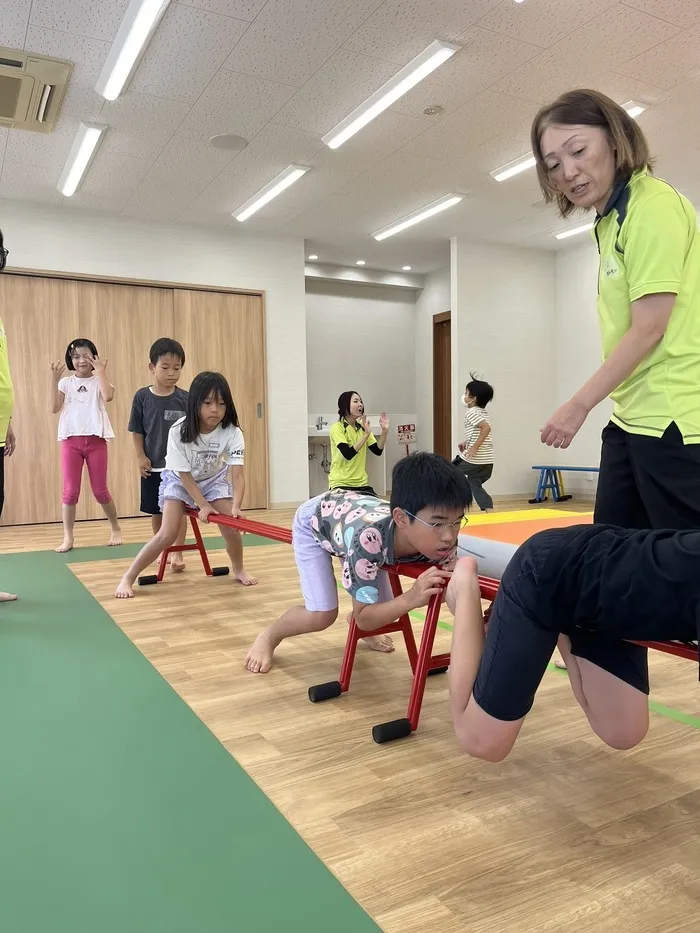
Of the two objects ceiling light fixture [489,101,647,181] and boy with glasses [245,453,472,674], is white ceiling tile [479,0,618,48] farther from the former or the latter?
boy with glasses [245,453,472,674]

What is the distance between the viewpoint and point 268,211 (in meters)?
6.37

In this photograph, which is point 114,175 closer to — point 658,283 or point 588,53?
point 588,53

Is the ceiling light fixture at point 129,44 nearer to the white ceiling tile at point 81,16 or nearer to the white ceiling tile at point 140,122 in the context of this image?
the white ceiling tile at point 81,16

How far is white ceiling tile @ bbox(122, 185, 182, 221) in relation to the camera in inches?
228

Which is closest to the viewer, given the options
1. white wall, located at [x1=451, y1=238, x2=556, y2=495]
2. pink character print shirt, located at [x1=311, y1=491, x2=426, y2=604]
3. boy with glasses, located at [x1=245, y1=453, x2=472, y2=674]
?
boy with glasses, located at [x1=245, y1=453, x2=472, y2=674]

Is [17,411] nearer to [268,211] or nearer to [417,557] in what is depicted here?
[268,211]

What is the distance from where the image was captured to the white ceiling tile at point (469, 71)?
3.69 m

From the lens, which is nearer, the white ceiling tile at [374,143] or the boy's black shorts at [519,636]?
the boy's black shorts at [519,636]

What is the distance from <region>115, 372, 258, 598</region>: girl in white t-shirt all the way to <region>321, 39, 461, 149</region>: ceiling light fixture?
224cm

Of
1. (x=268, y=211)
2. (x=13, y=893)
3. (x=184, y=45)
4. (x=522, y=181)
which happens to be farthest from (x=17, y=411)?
(x=13, y=893)

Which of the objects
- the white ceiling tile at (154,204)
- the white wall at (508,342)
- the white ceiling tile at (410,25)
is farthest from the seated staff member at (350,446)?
the white wall at (508,342)

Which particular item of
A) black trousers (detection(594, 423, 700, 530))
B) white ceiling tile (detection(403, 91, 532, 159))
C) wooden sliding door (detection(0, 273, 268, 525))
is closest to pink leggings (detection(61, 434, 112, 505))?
wooden sliding door (detection(0, 273, 268, 525))

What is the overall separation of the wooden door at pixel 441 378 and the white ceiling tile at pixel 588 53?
4824mm

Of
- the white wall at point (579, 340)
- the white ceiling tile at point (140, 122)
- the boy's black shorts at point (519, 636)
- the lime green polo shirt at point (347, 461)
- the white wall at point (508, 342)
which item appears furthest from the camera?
the white wall at point (579, 340)
